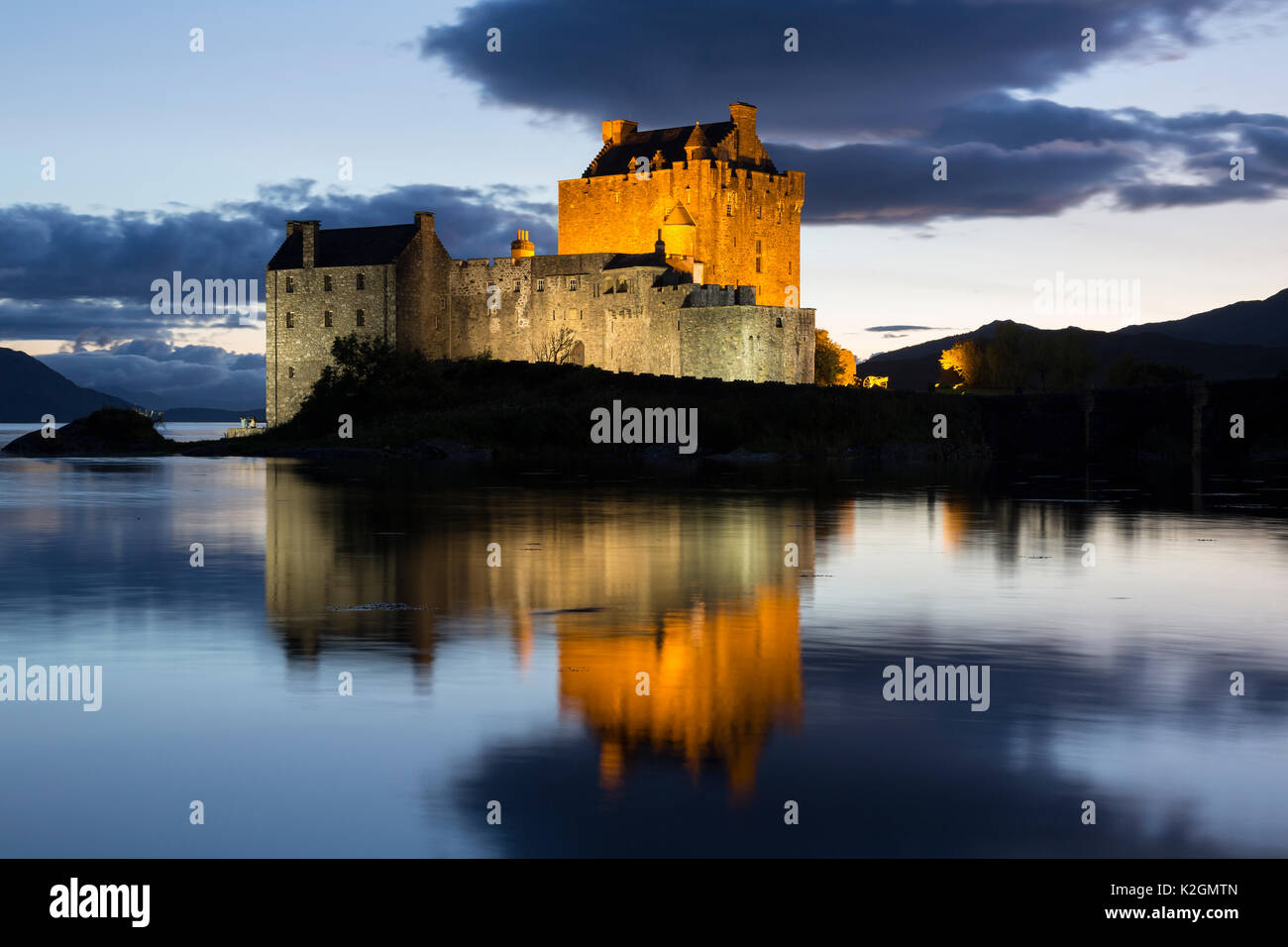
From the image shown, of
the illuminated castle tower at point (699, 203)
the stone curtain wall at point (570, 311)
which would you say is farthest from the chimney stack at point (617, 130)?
the stone curtain wall at point (570, 311)

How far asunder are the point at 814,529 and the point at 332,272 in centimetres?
6141

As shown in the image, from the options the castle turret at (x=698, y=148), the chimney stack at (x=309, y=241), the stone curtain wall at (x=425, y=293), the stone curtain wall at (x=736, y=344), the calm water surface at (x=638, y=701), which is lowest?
the calm water surface at (x=638, y=701)

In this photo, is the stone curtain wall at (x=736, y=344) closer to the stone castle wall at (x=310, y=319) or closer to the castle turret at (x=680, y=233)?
the castle turret at (x=680, y=233)

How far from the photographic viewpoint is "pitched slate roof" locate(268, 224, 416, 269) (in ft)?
267

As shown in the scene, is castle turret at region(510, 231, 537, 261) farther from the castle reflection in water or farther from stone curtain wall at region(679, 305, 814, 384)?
the castle reflection in water

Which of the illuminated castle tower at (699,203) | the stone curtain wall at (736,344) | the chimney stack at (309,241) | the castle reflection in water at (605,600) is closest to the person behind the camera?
the castle reflection in water at (605,600)

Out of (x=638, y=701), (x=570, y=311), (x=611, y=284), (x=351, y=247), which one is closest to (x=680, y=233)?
(x=611, y=284)

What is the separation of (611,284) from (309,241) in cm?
1808

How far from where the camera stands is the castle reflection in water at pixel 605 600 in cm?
955

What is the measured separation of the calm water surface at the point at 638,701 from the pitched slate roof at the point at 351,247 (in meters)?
60.5

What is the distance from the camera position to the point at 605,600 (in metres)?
15.6

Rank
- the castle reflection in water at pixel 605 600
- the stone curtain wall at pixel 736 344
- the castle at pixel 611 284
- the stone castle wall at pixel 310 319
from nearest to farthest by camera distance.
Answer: the castle reflection in water at pixel 605 600
the stone curtain wall at pixel 736 344
the castle at pixel 611 284
the stone castle wall at pixel 310 319

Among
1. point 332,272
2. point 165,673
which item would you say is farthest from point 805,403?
point 165,673
